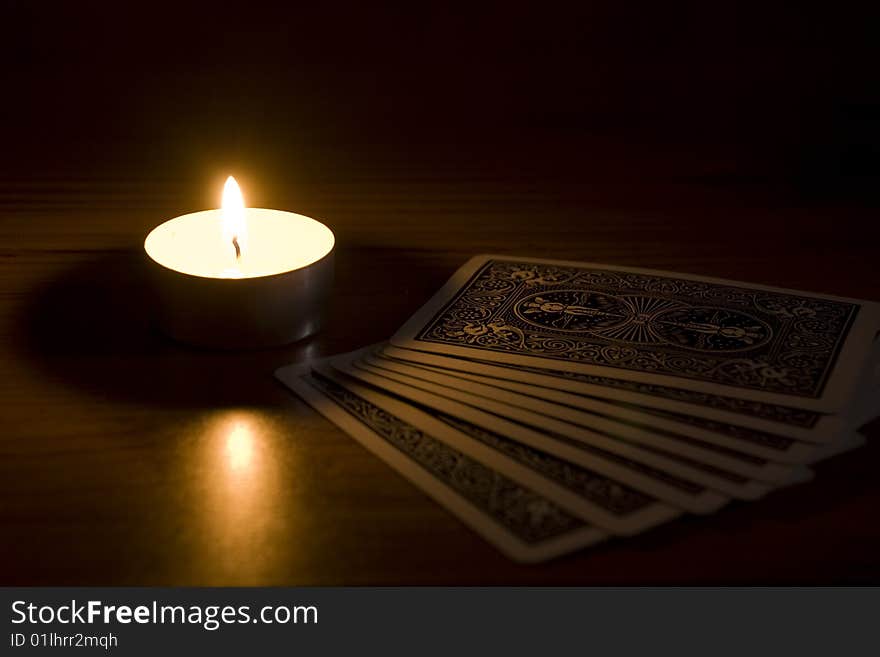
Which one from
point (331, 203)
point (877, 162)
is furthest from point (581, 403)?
point (877, 162)

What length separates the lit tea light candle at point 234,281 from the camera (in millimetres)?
816

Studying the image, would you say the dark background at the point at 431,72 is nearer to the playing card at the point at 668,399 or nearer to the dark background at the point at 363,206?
the dark background at the point at 363,206

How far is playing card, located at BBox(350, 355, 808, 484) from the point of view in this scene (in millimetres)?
665

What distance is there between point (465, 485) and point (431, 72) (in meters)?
1.15

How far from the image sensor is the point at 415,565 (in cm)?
60

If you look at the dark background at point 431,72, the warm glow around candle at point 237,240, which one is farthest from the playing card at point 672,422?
the dark background at point 431,72

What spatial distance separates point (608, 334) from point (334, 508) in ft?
1.02

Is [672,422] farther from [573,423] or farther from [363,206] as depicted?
[363,206]

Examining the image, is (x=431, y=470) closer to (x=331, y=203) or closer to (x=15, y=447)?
(x=15, y=447)

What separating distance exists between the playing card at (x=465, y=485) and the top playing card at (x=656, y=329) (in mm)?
103

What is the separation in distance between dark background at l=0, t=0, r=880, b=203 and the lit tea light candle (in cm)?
59

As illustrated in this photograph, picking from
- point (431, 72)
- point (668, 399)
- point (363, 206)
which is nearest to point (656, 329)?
point (668, 399)

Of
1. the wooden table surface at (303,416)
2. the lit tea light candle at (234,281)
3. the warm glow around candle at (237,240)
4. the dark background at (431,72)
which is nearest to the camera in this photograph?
the wooden table surface at (303,416)

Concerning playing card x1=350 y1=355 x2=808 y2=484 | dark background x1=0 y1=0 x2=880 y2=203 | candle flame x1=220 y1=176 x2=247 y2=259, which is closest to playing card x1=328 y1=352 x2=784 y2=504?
playing card x1=350 y1=355 x2=808 y2=484
